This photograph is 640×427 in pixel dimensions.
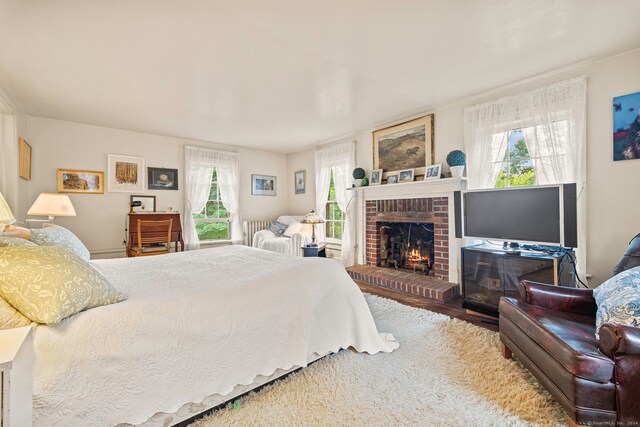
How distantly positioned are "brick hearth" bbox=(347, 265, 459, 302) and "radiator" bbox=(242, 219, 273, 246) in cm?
231

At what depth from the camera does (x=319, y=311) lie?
192 centimetres

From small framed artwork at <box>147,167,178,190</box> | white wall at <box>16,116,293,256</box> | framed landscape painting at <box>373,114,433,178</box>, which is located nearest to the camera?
framed landscape painting at <box>373,114,433,178</box>

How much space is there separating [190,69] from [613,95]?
381cm

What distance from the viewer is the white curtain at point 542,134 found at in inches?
103

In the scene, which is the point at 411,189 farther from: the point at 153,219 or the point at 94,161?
the point at 94,161

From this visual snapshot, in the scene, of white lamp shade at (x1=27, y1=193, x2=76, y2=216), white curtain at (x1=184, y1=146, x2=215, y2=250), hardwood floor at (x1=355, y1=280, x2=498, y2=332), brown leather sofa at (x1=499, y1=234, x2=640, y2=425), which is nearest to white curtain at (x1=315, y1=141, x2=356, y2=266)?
hardwood floor at (x1=355, y1=280, x2=498, y2=332)

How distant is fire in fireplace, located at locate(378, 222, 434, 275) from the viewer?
4.03 meters

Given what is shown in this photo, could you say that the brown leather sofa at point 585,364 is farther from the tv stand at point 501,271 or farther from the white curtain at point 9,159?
the white curtain at point 9,159

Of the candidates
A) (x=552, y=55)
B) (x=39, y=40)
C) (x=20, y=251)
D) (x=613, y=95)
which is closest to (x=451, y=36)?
(x=552, y=55)

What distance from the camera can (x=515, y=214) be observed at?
2730 millimetres

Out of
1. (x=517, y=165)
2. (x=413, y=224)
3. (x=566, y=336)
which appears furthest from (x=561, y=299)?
(x=413, y=224)

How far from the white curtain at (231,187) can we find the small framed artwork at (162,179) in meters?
0.77

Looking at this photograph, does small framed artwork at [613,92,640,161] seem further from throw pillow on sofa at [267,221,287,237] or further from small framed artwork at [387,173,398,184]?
throw pillow on sofa at [267,221,287,237]

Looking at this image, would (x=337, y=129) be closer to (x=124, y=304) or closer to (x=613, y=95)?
(x=613, y=95)
